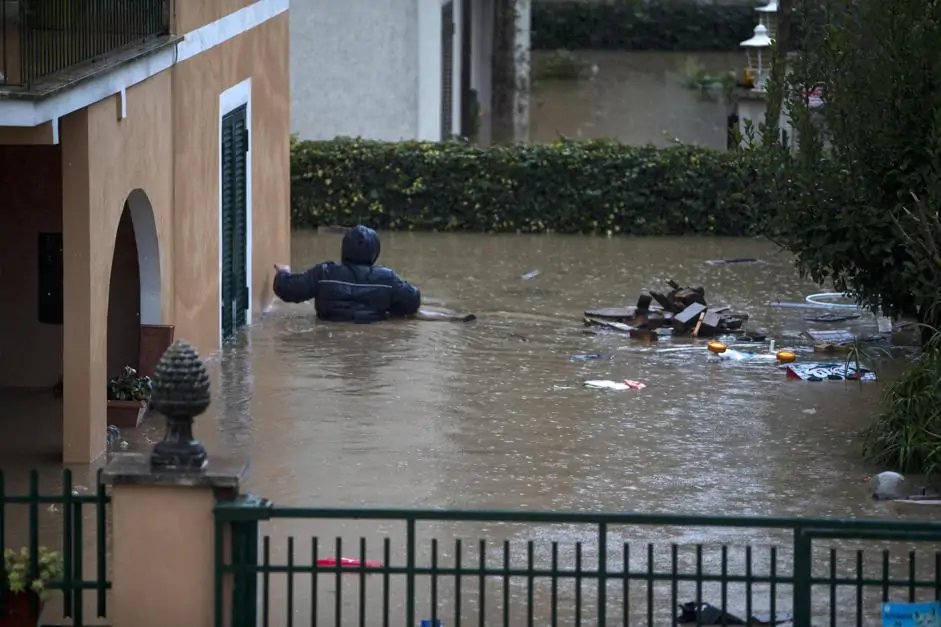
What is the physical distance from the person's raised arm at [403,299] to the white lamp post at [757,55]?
8962mm

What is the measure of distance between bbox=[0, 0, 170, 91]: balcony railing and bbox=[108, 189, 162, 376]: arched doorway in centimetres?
Answer: 177

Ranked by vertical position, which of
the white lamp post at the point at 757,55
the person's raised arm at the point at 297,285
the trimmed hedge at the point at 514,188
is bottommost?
the person's raised arm at the point at 297,285

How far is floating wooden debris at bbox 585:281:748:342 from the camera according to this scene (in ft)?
57.1

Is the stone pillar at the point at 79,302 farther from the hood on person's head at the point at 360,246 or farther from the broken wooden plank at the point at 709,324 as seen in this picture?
the broken wooden plank at the point at 709,324

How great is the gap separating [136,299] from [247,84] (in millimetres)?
3479

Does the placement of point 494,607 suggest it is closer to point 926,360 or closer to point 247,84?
point 926,360

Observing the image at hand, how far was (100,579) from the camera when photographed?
24.2 feet

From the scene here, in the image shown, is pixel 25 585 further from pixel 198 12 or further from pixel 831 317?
pixel 831 317

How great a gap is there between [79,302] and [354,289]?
6421mm

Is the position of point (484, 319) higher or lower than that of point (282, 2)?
lower

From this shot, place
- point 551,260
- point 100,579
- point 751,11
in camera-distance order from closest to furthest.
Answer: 1. point 100,579
2. point 551,260
3. point 751,11

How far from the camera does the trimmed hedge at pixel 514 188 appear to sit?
78.6 feet

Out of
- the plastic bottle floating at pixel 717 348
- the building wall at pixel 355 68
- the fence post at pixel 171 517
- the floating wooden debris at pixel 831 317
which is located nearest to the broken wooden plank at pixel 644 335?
the plastic bottle floating at pixel 717 348

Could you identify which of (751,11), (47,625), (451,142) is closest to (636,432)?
(47,625)
